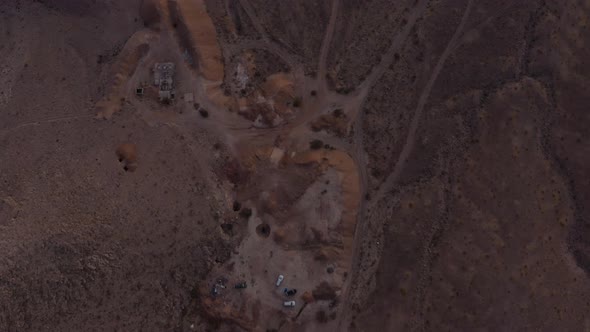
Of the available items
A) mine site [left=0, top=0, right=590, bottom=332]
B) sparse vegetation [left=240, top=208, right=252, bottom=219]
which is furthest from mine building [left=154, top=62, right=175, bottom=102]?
sparse vegetation [left=240, top=208, right=252, bottom=219]

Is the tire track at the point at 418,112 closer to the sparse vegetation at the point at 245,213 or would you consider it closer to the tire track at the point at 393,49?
the tire track at the point at 393,49

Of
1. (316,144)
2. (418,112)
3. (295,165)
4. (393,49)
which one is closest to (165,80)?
(295,165)

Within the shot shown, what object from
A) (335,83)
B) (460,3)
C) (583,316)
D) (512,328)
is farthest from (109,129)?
(583,316)

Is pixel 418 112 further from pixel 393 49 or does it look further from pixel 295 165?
pixel 295 165

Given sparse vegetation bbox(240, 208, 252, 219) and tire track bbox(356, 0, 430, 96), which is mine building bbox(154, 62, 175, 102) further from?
tire track bbox(356, 0, 430, 96)

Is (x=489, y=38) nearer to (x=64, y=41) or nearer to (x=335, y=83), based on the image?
(x=335, y=83)
